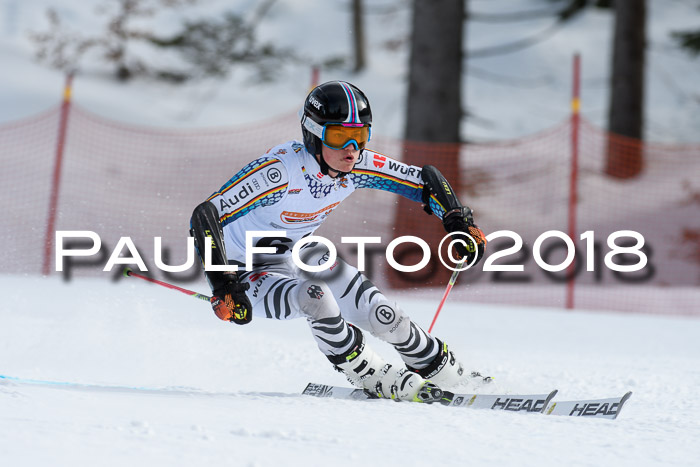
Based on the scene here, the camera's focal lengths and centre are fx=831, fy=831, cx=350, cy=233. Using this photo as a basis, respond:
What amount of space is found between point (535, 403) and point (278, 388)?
4.65ft

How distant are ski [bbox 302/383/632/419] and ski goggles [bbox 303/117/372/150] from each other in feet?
3.83

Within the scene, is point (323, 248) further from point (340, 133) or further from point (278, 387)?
point (278, 387)

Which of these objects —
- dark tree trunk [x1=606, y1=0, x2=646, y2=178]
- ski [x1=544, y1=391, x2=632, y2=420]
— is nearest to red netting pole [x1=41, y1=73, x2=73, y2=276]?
ski [x1=544, y1=391, x2=632, y2=420]

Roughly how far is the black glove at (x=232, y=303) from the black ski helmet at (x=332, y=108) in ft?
2.44

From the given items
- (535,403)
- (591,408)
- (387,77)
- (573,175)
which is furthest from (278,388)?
(387,77)

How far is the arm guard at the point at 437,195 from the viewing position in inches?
163

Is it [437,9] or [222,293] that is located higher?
[437,9]

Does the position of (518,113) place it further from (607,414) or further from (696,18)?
(607,414)

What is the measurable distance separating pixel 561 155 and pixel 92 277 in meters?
10.1

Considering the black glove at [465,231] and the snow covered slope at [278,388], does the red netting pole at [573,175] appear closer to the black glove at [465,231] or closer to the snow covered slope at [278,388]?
the snow covered slope at [278,388]

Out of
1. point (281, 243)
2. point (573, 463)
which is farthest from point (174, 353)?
point (573, 463)

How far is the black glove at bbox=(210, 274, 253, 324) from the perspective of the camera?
11.4 feet

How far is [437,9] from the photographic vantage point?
989cm

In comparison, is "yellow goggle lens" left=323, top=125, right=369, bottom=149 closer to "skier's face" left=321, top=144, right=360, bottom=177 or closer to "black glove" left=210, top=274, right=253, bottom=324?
"skier's face" left=321, top=144, right=360, bottom=177
